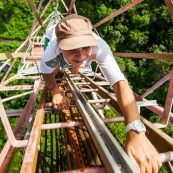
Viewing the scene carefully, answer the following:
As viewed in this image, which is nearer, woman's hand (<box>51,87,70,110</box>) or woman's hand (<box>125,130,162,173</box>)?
woman's hand (<box>125,130,162,173</box>)

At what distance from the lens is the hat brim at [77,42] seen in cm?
173

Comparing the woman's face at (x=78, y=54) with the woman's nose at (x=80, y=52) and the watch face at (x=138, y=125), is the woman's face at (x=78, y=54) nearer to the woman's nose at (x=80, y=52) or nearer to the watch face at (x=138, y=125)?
the woman's nose at (x=80, y=52)

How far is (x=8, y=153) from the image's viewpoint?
1.72 m

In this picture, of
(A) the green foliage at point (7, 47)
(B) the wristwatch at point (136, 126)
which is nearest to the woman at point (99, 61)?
(B) the wristwatch at point (136, 126)

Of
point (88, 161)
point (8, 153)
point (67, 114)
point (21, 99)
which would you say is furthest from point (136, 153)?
point (21, 99)

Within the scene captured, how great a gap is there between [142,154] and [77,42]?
927mm

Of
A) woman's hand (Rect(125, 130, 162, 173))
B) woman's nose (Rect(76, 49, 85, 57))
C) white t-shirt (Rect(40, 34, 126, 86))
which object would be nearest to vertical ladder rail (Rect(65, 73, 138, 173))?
woman's hand (Rect(125, 130, 162, 173))

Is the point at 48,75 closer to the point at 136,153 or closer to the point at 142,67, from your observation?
the point at 136,153

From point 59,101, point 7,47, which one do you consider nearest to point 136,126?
point 59,101

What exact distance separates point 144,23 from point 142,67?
302cm

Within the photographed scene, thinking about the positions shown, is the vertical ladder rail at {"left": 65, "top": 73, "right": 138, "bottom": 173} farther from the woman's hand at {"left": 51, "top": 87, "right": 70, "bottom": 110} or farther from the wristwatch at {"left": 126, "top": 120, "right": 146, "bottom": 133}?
the woman's hand at {"left": 51, "top": 87, "right": 70, "bottom": 110}

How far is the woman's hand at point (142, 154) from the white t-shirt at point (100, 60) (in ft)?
1.83

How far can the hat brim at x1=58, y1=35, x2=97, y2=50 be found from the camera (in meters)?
1.73

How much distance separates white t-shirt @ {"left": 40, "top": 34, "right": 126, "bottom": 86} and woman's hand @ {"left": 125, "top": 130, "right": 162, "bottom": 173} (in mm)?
558
